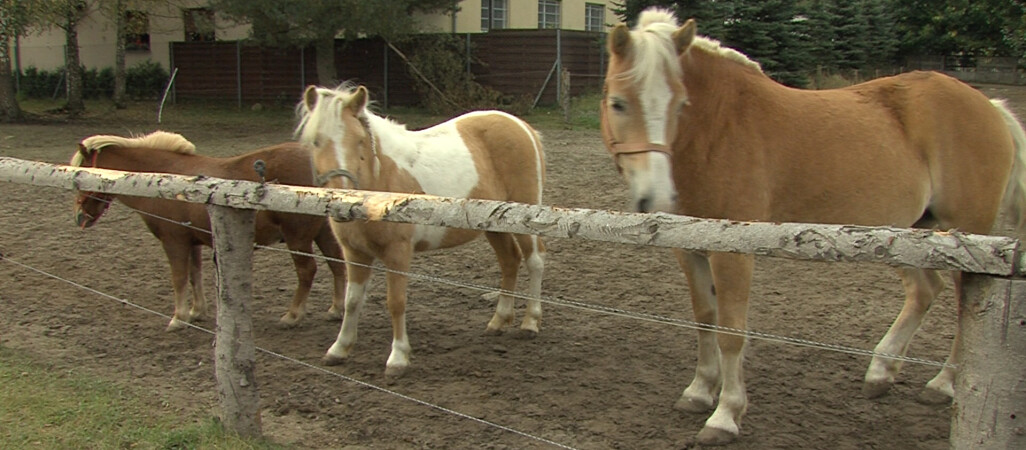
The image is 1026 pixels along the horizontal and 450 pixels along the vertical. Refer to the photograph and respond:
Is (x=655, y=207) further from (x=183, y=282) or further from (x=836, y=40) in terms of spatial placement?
(x=836, y=40)

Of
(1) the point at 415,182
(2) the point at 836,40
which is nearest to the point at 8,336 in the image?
(1) the point at 415,182

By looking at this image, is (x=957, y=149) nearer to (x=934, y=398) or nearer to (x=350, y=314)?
(x=934, y=398)

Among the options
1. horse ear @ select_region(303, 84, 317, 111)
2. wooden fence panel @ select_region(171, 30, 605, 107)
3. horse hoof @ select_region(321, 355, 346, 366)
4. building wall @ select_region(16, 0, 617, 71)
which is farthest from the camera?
building wall @ select_region(16, 0, 617, 71)

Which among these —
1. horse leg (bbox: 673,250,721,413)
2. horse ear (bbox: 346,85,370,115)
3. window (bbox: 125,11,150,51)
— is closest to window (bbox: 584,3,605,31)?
window (bbox: 125,11,150,51)

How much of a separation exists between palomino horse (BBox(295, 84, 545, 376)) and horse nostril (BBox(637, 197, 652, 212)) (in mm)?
1035

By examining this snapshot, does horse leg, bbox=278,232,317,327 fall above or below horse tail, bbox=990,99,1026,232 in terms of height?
below

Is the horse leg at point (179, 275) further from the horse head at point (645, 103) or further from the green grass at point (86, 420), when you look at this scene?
the horse head at point (645, 103)

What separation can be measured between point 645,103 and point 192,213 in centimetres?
377

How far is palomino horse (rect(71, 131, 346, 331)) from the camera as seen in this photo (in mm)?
5625

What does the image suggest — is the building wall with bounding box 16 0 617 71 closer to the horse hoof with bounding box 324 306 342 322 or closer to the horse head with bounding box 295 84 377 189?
the horse hoof with bounding box 324 306 342 322

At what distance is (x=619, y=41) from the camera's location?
3.17 meters

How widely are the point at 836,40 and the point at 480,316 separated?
24.5 m

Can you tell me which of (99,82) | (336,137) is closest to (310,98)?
(336,137)

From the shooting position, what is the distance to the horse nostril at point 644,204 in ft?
9.77
